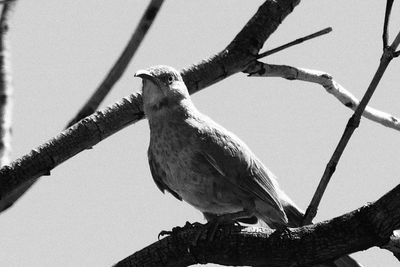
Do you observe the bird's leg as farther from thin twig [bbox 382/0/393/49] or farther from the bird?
thin twig [bbox 382/0/393/49]

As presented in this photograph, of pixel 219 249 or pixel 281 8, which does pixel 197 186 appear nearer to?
pixel 219 249

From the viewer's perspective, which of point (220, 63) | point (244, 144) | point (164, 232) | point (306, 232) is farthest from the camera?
point (244, 144)

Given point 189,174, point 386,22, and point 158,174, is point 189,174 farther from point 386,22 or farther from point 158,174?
point 386,22

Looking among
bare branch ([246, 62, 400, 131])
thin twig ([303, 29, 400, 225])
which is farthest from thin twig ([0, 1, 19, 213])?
thin twig ([303, 29, 400, 225])

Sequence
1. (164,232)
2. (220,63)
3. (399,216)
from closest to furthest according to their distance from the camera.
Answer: (399,216), (164,232), (220,63)

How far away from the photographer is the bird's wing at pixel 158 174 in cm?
574

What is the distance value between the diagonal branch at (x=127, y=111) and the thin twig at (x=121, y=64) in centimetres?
24

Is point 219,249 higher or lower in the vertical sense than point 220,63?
lower

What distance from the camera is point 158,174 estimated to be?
5785 mm

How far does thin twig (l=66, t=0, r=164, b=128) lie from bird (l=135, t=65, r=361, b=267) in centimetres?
16

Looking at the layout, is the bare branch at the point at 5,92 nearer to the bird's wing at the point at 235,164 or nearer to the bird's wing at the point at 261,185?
the bird's wing at the point at 235,164

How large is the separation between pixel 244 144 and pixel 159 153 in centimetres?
65

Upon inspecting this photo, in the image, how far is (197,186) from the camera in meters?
5.49

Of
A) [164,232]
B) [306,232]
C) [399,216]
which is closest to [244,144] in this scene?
[164,232]
